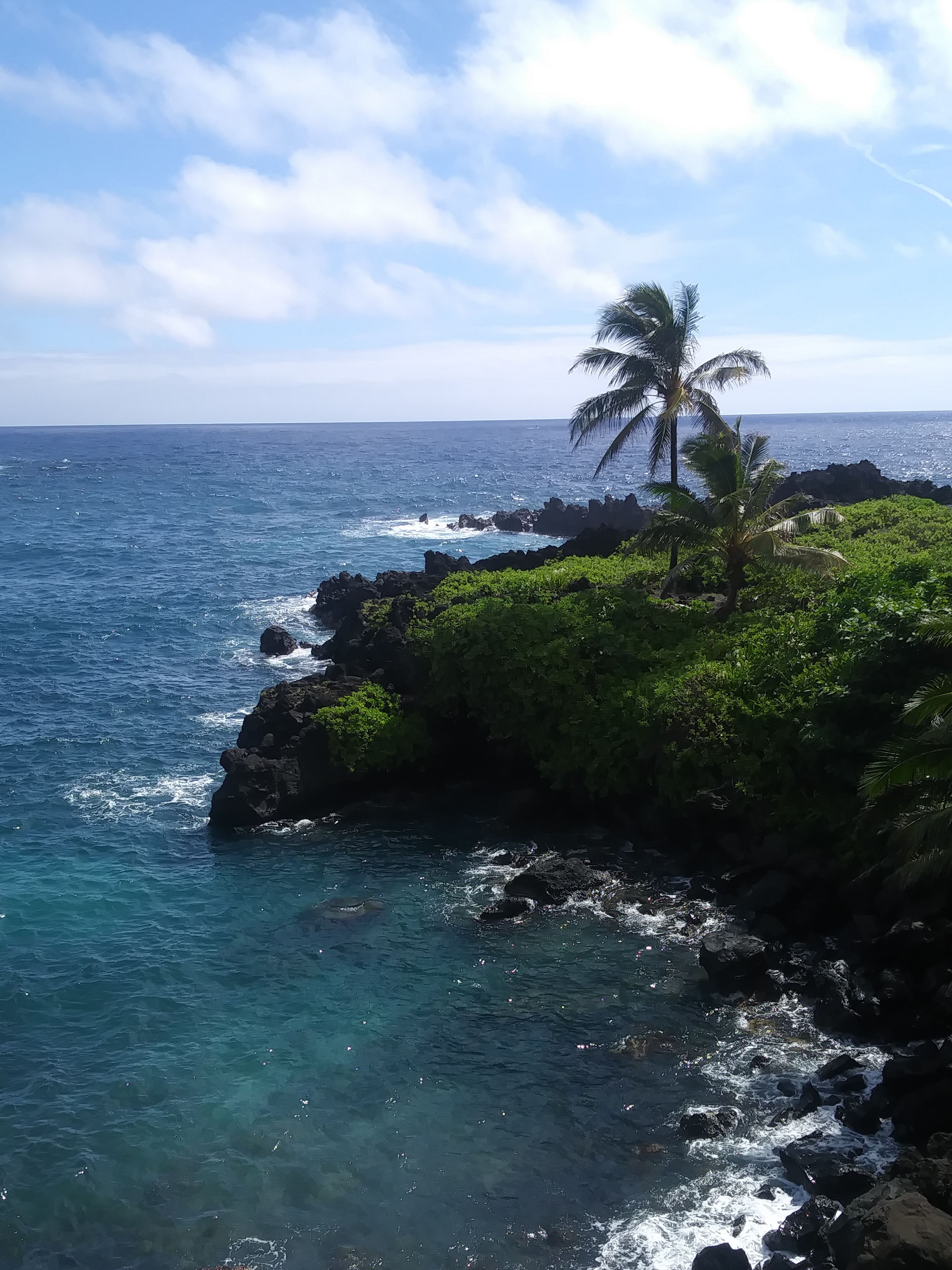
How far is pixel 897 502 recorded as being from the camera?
4191cm

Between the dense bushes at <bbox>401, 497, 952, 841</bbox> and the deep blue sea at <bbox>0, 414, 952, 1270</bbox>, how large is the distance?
266 cm

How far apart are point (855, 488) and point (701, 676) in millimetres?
43027

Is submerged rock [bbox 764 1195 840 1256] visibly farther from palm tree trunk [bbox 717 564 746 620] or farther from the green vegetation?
palm tree trunk [bbox 717 564 746 620]

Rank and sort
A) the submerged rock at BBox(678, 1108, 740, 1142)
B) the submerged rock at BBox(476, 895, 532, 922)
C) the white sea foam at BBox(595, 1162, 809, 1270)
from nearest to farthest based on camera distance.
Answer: the white sea foam at BBox(595, 1162, 809, 1270) → the submerged rock at BBox(678, 1108, 740, 1142) → the submerged rock at BBox(476, 895, 532, 922)

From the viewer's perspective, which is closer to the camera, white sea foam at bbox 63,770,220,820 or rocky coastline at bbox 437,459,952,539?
white sea foam at bbox 63,770,220,820

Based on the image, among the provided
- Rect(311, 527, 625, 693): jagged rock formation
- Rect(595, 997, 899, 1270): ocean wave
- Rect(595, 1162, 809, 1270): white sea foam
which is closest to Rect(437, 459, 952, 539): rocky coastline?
Rect(311, 527, 625, 693): jagged rock formation

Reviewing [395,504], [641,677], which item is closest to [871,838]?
[641,677]

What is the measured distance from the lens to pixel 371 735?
89.1 feet

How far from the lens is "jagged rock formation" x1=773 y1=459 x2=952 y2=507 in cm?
5844

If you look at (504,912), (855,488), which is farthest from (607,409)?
(855,488)

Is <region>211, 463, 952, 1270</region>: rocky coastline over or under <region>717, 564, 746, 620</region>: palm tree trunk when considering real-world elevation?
under

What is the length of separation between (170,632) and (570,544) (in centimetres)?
2059

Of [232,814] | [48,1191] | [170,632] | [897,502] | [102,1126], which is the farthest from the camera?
[170,632]

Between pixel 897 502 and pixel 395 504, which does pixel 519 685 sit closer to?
pixel 897 502
